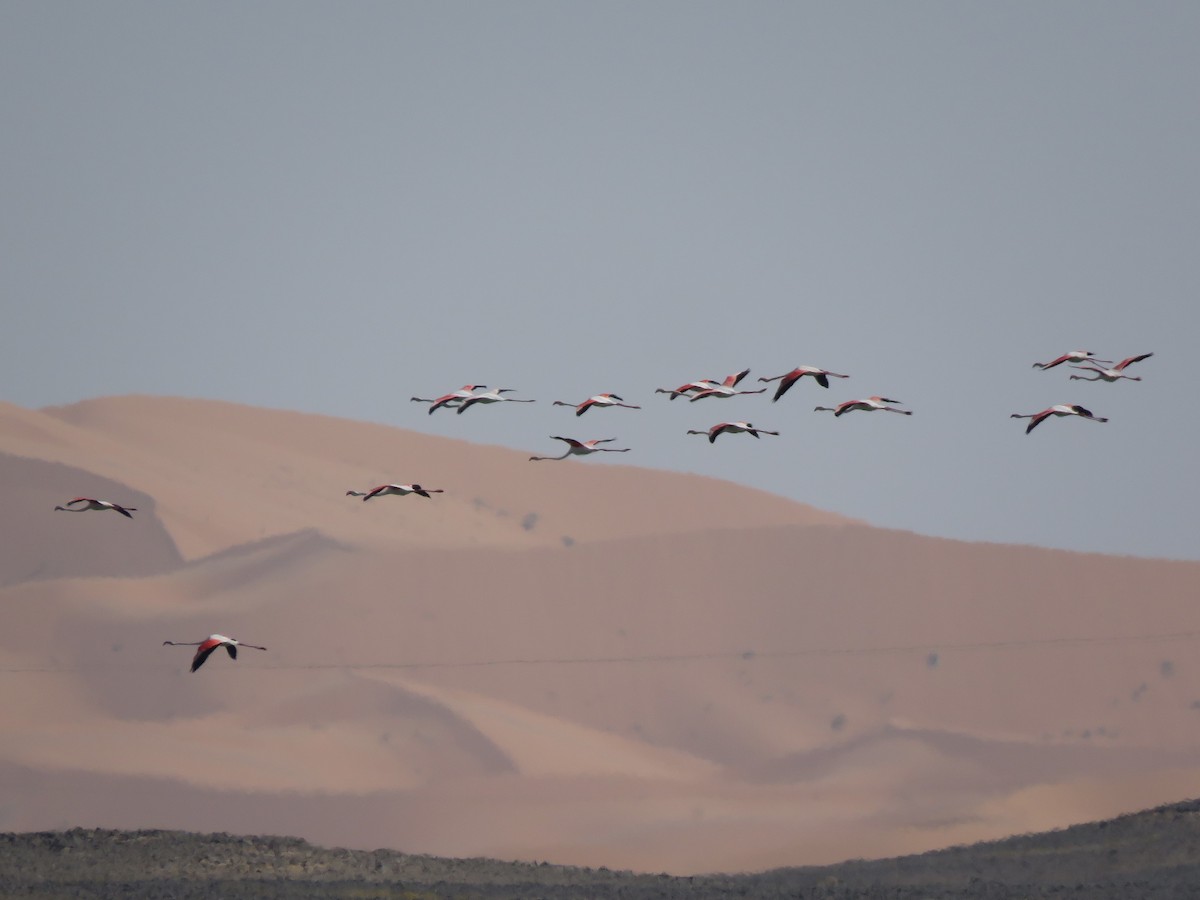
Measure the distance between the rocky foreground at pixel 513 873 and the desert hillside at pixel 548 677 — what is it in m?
22.3

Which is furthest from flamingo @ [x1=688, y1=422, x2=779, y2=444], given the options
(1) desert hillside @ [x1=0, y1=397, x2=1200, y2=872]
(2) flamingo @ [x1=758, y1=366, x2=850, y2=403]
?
(1) desert hillside @ [x1=0, y1=397, x2=1200, y2=872]

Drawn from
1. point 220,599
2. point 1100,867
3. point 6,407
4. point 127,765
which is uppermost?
point 6,407

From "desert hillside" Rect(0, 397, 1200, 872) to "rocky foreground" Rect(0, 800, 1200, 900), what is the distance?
2227 centimetres

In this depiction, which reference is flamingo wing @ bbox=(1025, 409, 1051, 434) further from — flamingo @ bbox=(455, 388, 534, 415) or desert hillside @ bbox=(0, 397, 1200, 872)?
desert hillside @ bbox=(0, 397, 1200, 872)

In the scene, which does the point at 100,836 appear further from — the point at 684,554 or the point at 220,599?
the point at 684,554

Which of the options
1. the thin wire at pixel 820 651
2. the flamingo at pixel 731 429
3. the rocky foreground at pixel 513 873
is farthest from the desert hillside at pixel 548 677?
the flamingo at pixel 731 429

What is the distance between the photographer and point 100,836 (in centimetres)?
3884

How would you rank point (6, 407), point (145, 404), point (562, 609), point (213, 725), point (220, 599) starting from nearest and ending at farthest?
point (213, 725) < point (220, 599) < point (562, 609) < point (6, 407) < point (145, 404)

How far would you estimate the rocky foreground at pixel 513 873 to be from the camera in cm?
3391

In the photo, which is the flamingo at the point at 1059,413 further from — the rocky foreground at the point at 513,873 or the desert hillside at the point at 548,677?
the desert hillside at the point at 548,677

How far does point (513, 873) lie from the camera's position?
3919 centimetres

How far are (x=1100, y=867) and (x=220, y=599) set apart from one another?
57.0 m

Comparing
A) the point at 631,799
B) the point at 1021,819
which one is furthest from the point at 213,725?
the point at 1021,819

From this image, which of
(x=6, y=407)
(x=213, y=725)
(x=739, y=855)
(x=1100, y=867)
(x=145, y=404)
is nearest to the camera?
(x=1100, y=867)
